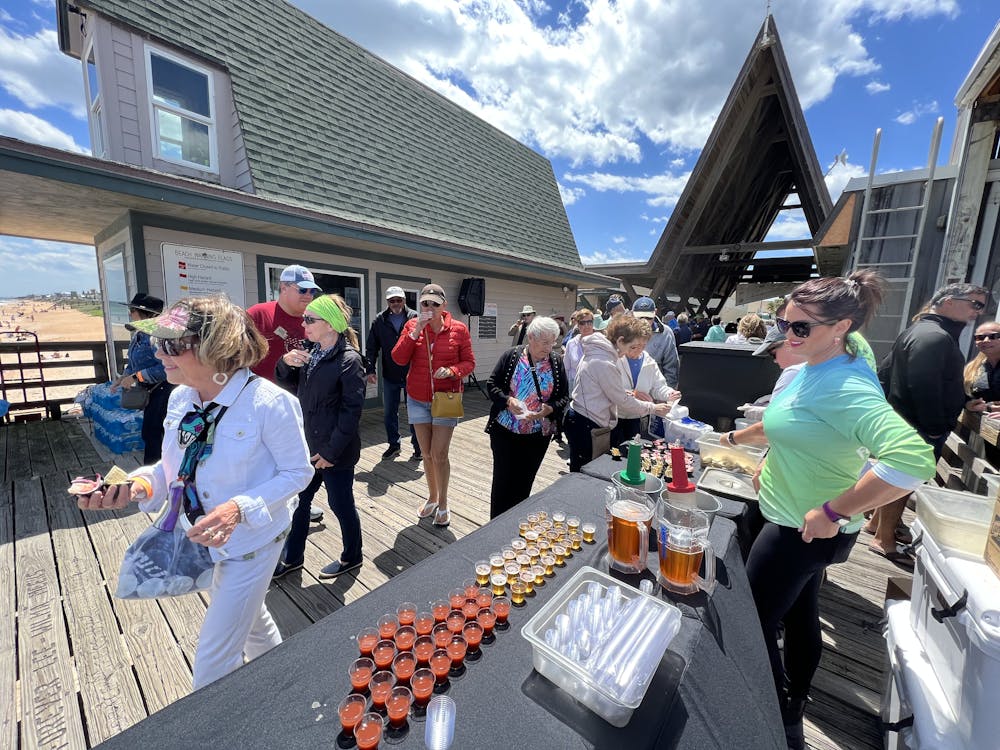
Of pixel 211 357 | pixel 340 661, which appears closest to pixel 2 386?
pixel 211 357

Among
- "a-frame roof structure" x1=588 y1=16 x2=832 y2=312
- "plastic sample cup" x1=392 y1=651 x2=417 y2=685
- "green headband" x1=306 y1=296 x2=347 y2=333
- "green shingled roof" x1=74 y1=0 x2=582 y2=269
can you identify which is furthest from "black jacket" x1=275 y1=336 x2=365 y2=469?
"a-frame roof structure" x1=588 y1=16 x2=832 y2=312

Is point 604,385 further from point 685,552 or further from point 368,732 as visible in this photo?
point 368,732

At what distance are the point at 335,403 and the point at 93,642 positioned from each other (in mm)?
1936

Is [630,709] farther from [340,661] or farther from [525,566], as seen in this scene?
[340,661]

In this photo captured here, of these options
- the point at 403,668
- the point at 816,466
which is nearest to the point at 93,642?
the point at 403,668

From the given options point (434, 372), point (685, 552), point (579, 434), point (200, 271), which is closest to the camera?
point (685, 552)

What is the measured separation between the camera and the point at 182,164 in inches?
234

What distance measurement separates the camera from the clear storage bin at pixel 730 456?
2.55 metres

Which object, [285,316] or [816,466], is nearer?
[816,466]

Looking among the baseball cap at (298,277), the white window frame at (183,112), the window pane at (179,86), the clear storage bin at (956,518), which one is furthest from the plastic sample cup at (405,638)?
the window pane at (179,86)

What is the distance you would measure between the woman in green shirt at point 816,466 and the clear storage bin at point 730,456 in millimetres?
696

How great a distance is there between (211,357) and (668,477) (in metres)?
2.42

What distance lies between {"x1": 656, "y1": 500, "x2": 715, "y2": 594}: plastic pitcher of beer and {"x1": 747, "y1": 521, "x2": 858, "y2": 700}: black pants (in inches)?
20.0

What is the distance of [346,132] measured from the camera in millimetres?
8031
